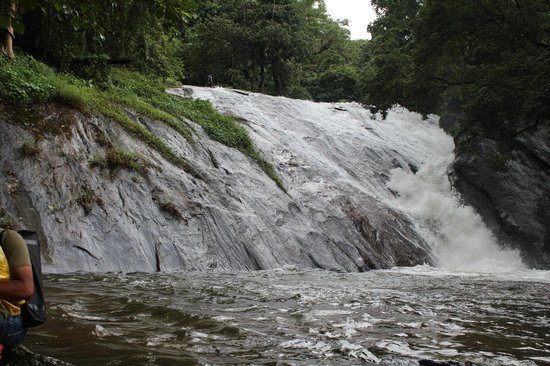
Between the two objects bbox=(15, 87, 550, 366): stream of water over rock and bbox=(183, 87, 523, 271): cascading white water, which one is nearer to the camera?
bbox=(15, 87, 550, 366): stream of water over rock

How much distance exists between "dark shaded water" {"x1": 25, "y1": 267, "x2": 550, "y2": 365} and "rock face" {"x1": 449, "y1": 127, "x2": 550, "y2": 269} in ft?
31.5

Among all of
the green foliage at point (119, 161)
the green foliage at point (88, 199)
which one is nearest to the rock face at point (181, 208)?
the green foliage at point (88, 199)

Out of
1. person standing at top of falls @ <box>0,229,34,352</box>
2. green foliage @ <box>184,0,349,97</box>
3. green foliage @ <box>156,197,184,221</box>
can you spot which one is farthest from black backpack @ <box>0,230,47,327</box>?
green foliage @ <box>184,0,349,97</box>

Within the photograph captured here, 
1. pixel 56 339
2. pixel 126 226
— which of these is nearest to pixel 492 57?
pixel 126 226

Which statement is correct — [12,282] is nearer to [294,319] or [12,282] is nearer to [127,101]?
[294,319]

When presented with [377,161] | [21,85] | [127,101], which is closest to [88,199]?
[21,85]

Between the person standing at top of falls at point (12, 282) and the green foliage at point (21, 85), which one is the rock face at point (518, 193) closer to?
the green foliage at point (21, 85)

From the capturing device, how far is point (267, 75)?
36.3 meters

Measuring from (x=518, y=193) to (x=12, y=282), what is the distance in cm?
1823

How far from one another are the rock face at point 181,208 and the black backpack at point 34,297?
5068mm

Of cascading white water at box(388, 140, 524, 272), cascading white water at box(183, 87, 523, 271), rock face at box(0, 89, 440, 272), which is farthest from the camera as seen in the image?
cascading white water at box(183, 87, 523, 271)

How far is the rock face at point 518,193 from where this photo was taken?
17188 millimetres

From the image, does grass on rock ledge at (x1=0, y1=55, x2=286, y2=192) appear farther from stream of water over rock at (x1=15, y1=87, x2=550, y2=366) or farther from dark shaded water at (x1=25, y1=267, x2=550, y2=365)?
dark shaded water at (x1=25, y1=267, x2=550, y2=365)

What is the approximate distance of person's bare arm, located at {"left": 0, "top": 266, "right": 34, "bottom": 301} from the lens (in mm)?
2922
